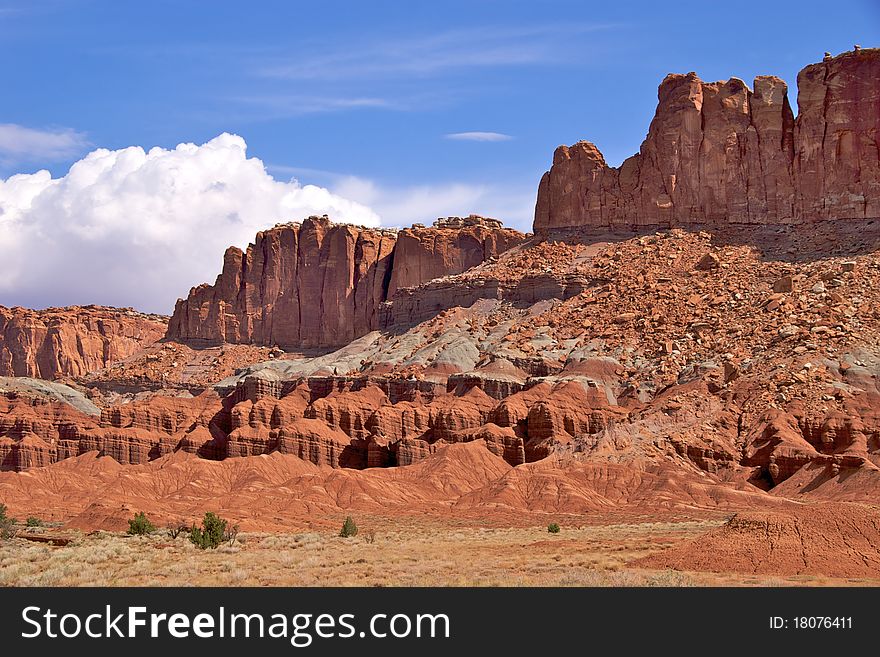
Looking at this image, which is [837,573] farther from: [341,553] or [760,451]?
[760,451]

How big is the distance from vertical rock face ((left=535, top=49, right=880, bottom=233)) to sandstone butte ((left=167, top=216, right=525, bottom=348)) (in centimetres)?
3039

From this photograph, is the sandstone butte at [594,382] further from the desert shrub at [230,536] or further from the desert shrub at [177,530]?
the desert shrub at [230,536]

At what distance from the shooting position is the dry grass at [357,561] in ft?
116

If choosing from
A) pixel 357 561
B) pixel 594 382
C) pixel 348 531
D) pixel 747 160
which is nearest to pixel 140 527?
pixel 348 531

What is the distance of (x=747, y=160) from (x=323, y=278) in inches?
2948

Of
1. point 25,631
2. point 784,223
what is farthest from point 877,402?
point 25,631

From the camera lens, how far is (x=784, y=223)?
439 ft

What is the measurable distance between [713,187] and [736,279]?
19030 mm

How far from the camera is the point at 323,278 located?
191 meters

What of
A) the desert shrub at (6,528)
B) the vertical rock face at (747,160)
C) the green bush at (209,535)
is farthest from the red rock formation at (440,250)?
the green bush at (209,535)

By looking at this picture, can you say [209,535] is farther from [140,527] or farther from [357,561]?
[357,561]

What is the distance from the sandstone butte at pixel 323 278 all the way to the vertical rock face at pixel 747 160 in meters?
30.4

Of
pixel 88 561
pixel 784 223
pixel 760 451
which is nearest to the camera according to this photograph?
pixel 88 561

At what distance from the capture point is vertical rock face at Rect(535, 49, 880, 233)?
134m
